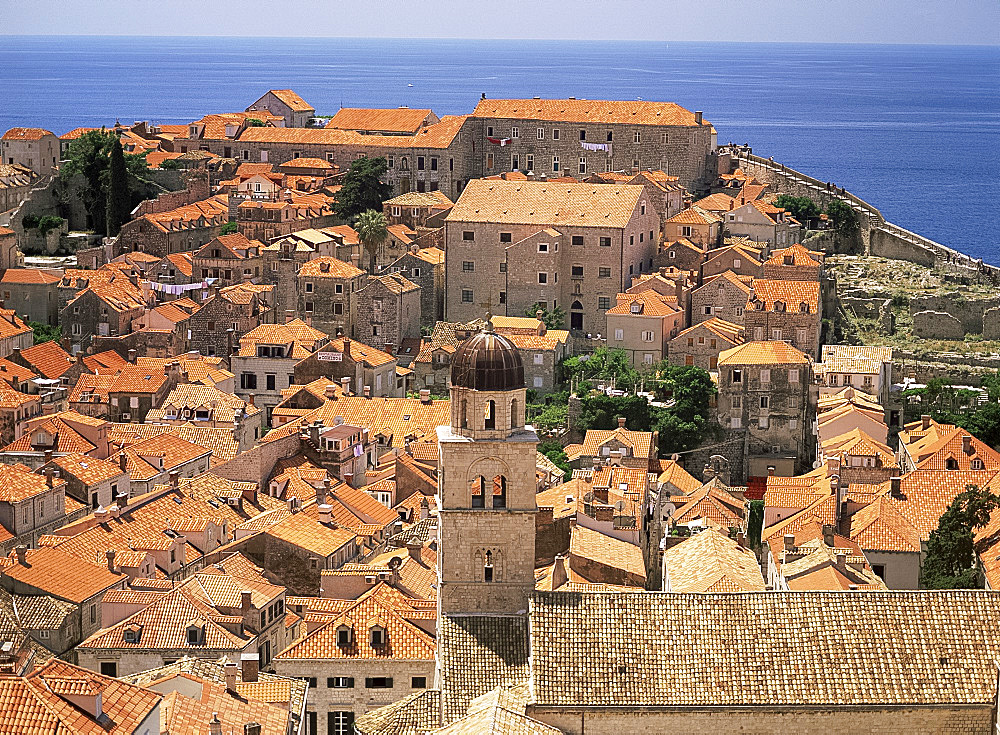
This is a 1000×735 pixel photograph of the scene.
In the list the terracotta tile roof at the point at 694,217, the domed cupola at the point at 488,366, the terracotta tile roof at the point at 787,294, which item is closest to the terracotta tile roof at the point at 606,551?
the domed cupola at the point at 488,366

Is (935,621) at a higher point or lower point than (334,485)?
higher

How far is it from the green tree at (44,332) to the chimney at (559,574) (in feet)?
111

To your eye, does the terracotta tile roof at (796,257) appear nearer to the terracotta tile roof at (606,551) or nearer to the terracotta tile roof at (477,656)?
the terracotta tile roof at (606,551)

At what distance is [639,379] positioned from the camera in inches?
2090

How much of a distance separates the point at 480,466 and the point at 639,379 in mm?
27942

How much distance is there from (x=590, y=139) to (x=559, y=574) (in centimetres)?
4422

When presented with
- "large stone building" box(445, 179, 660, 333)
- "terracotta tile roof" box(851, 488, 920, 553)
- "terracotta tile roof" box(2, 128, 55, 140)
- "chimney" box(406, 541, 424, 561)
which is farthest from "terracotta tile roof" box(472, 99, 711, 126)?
"terracotta tile roof" box(851, 488, 920, 553)

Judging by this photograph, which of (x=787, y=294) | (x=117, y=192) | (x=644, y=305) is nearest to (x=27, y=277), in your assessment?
(x=117, y=192)

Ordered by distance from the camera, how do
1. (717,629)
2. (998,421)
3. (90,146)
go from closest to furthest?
(717,629) < (998,421) < (90,146)

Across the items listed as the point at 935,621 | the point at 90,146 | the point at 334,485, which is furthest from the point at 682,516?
the point at 90,146

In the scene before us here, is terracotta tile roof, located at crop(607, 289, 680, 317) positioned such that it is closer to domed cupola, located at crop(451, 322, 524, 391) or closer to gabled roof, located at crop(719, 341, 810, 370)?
gabled roof, located at crop(719, 341, 810, 370)

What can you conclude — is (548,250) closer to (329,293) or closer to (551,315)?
(551,315)

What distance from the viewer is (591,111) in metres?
72.6

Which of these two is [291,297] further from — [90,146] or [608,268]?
[90,146]
